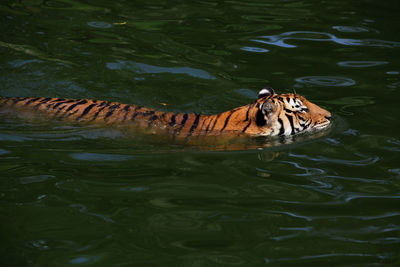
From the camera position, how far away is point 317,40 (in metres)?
9.80

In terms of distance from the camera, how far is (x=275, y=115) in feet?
20.0

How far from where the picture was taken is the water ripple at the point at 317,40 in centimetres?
956

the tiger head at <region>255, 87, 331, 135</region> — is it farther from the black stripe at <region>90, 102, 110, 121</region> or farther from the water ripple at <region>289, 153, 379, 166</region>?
the black stripe at <region>90, 102, 110, 121</region>

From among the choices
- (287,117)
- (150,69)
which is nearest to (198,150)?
(287,117)

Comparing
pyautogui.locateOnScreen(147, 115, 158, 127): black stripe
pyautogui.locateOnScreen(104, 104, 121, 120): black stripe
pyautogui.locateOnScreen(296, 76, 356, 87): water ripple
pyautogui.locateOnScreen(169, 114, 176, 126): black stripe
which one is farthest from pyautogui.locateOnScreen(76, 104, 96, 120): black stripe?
pyautogui.locateOnScreen(296, 76, 356, 87): water ripple

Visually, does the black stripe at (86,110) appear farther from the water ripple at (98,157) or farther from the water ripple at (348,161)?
the water ripple at (348,161)

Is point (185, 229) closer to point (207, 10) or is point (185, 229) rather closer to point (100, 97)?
point (100, 97)

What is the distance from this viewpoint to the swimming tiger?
612 cm

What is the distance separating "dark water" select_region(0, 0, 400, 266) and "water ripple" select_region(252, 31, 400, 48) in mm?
35

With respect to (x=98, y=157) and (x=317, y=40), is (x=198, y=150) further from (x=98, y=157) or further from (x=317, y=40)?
(x=317, y=40)

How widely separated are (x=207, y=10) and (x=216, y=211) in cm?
754

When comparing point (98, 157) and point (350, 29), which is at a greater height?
point (350, 29)

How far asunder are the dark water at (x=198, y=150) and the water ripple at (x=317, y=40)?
35 mm

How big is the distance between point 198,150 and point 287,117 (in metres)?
1.14
